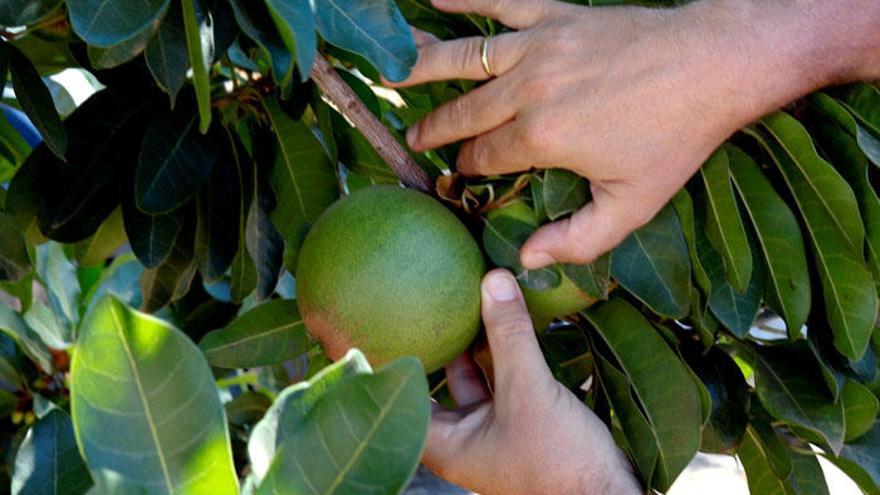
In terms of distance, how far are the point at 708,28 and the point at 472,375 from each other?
0.42m

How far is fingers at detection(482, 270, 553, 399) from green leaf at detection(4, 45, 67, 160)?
432 millimetres

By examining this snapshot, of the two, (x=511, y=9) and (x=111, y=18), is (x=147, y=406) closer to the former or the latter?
(x=111, y=18)

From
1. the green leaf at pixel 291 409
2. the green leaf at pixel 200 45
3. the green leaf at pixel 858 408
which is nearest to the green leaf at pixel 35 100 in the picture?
the green leaf at pixel 200 45

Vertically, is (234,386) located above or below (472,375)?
below

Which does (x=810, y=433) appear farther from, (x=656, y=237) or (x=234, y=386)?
(x=234, y=386)

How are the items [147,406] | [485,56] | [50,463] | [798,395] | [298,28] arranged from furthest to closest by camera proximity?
1. [798,395]
2. [485,56]
3. [298,28]
4. [50,463]
5. [147,406]

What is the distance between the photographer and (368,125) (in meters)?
0.96

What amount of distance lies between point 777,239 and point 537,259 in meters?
0.26

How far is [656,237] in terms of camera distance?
0.96 m

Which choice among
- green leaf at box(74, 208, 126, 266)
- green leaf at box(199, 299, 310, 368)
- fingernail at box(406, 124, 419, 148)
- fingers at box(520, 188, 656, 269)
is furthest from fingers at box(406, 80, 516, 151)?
green leaf at box(74, 208, 126, 266)

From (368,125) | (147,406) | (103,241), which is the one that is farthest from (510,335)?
(103,241)

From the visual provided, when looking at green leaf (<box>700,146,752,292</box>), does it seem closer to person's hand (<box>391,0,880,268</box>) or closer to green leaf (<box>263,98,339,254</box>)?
person's hand (<box>391,0,880,268</box>)

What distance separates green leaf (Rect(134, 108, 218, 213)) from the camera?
1062 mm

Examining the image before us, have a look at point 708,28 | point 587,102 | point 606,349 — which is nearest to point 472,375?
point 606,349
